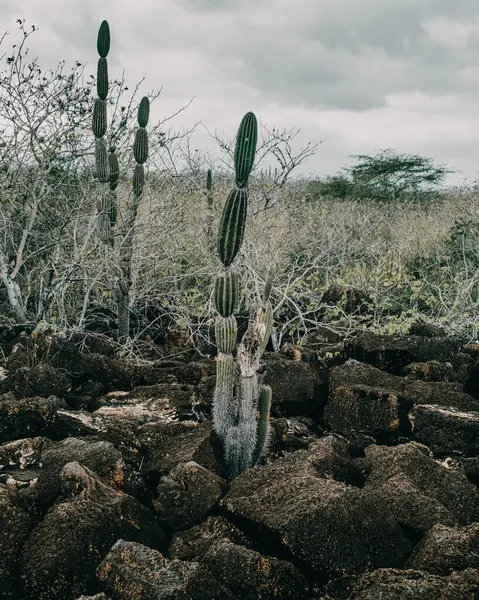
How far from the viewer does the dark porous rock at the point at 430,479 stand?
336cm

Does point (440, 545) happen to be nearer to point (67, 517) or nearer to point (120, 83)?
point (67, 517)

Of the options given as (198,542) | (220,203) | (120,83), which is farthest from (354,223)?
(198,542)

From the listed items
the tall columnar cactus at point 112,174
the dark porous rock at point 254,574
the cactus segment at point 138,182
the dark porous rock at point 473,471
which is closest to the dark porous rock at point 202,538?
the dark porous rock at point 254,574

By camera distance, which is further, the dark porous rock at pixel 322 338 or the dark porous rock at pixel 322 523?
the dark porous rock at pixel 322 338

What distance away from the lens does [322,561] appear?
278 cm

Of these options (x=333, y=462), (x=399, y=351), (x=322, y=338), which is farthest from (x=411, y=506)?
(x=322, y=338)

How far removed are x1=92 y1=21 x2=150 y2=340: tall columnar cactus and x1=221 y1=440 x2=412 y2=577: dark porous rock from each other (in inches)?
150

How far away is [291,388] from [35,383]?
1.78 metres

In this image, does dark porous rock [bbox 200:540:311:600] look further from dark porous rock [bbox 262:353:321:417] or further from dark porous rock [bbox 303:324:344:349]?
dark porous rock [bbox 303:324:344:349]

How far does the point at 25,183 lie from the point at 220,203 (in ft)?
11.3

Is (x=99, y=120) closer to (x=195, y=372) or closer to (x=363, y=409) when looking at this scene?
(x=195, y=372)

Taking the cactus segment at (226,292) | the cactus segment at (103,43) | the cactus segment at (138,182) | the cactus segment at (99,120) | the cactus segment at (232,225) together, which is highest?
the cactus segment at (103,43)

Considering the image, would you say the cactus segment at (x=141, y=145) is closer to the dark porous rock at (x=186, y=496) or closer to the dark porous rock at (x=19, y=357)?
the dark porous rock at (x=19, y=357)

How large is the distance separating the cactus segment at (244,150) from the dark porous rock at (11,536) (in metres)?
2.01
